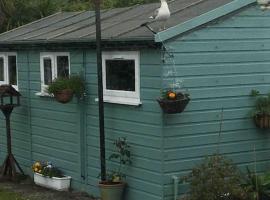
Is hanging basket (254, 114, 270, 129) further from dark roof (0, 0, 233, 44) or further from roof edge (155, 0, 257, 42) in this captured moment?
dark roof (0, 0, 233, 44)

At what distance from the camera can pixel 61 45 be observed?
9773 millimetres

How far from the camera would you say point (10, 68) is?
11.9 metres

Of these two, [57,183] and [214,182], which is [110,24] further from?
[214,182]

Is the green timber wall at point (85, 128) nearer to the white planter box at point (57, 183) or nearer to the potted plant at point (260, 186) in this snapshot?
the white planter box at point (57, 183)

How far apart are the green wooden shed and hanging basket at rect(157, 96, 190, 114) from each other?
27cm

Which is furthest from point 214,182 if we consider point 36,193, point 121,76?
point 36,193

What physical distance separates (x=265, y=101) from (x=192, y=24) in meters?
1.61

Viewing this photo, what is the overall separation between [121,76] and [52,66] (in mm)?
2031

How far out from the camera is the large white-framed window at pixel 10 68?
38.3ft

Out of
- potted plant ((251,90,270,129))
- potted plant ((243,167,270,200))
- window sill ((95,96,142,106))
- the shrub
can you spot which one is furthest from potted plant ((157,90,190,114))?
potted plant ((243,167,270,200))

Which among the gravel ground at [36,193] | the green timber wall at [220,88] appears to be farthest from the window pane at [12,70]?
the green timber wall at [220,88]

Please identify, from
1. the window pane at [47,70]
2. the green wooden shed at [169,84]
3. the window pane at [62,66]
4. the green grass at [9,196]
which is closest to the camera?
the green wooden shed at [169,84]

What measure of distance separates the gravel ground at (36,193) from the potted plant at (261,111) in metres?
2.83

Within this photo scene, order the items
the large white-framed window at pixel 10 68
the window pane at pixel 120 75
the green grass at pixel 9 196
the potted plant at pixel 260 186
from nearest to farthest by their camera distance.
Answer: the potted plant at pixel 260 186
the window pane at pixel 120 75
the green grass at pixel 9 196
the large white-framed window at pixel 10 68
